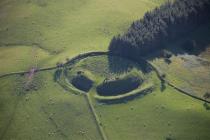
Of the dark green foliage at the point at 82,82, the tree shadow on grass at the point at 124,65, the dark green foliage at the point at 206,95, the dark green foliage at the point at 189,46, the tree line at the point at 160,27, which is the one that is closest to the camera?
the dark green foliage at the point at 206,95

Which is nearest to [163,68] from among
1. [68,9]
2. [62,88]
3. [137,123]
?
[137,123]

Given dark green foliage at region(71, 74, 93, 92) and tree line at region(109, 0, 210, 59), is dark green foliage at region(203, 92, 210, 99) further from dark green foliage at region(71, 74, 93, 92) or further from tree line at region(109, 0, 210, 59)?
dark green foliage at region(71, 74, 93, 92)

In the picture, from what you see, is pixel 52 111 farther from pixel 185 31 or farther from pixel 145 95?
pixel 185 31

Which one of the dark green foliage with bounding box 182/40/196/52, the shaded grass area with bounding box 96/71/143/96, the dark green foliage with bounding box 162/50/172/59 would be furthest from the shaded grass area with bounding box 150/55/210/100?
the shaded grass area with bounding box 96/71/143/96

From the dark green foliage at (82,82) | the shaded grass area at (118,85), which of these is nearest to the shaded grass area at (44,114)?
the dark green foliage at (82,82)

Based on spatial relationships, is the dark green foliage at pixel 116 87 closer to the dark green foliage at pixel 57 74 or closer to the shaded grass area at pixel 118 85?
the shaded grass area at pixel 118 85

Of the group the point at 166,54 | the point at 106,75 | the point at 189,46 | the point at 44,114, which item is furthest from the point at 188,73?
the point at 44,114

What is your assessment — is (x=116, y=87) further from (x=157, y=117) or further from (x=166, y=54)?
(x=166, y=54)
